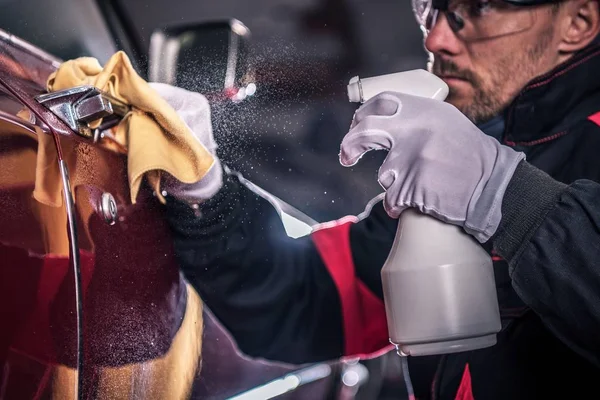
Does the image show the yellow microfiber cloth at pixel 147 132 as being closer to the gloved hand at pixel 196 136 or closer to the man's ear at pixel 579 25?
the gloved hand at pixel 196 136

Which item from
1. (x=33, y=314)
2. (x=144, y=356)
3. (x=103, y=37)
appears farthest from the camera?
(x=103, y=37)

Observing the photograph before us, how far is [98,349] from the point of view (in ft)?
2.84

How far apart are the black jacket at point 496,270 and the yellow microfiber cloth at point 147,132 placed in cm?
6

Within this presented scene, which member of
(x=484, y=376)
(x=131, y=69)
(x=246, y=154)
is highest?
(x=131, y=69)

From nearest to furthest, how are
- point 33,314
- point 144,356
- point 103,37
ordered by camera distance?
point 33,314, point 144,356, point 103,37

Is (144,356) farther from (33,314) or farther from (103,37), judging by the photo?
(103,37)

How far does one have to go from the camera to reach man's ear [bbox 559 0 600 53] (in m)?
0.95

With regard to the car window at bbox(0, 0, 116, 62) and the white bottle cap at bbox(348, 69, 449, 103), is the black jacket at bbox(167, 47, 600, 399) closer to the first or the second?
the white bottle cap at bbox(348, 69, 449, 103)

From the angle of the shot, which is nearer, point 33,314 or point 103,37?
point 33,314

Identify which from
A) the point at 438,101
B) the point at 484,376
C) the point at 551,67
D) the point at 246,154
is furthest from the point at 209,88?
the point at 484,376

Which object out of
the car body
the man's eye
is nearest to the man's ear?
the man's eye

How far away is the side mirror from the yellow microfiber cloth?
4 centimetres

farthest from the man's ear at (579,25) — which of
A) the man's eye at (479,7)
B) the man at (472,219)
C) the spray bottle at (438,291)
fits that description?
the spray bottle at (438,291)

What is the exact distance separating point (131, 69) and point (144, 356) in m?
0.41
